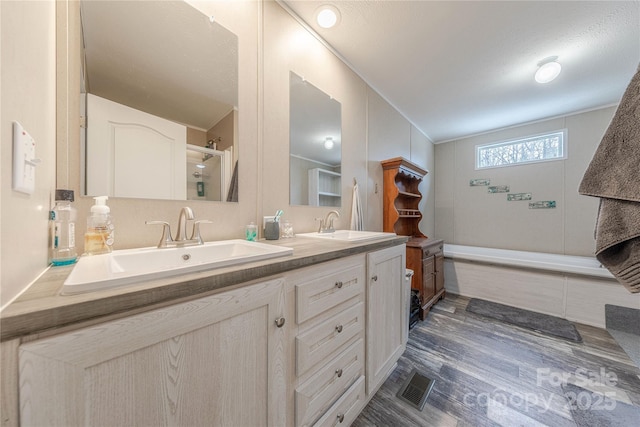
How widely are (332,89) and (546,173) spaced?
3.34 m

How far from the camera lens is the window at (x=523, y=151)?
3021 millimetres

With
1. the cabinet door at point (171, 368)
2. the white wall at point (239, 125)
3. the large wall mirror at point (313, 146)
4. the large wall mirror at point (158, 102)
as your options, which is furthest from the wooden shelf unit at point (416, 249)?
the cabinet door at point (171, 368)

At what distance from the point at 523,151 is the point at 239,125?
161 inches

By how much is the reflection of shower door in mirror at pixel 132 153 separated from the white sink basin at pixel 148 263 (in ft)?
0.90

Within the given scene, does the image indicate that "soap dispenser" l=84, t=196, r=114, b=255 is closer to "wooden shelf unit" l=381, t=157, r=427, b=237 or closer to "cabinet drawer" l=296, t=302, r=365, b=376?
"cabinet drawer" l=296, t=302, r=365, b=376

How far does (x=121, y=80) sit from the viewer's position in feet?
3.01

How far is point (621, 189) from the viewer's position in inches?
25.3

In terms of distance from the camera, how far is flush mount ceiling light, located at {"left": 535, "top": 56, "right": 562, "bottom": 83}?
1.91 metres

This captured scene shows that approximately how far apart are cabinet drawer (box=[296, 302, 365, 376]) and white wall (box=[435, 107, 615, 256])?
340 centimetres

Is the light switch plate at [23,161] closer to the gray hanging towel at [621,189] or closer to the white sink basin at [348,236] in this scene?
the white sink basin at [348,236]

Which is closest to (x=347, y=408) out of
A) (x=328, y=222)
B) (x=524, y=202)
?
(x=328, y=222)

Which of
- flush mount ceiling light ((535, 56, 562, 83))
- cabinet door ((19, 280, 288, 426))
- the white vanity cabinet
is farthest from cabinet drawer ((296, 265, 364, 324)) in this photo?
flush mount ceiling light ((535, 56, 562, 83))

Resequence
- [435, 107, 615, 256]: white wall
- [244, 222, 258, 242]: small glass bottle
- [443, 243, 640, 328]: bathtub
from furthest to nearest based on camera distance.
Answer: [435, 107, 615, 256]: white wall, [443, 243, 640, 328]: bathtub, [244, 222, 258, 242]: small glass bottle

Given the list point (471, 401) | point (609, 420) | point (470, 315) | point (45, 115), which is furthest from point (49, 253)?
point (470, 315)
